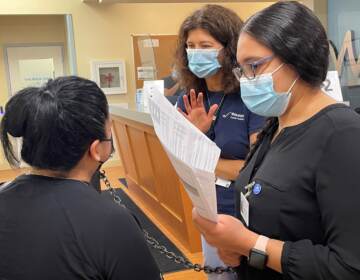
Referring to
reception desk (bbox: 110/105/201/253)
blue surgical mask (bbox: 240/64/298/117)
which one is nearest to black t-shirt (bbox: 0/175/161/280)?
blue surgical mask (bbox: 240/64/298/117)

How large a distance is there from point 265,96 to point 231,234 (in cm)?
41

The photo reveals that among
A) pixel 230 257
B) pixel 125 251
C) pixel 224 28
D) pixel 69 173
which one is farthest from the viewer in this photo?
pixel 224 28

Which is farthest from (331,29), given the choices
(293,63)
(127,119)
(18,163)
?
(18,163)

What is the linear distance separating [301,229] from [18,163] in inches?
30.6

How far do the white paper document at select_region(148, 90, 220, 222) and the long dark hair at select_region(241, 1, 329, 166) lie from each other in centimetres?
31

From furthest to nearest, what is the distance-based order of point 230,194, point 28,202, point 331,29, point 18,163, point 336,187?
point 331,29
point 230,194
point 18,163
point 28,202
point 336,187

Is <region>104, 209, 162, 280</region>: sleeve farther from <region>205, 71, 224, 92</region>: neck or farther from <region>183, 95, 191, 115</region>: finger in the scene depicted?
<region>205, 71, 224, 92</region>: neck

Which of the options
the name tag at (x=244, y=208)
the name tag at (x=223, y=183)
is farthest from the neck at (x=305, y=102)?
the name tag at (x=223, y=183)

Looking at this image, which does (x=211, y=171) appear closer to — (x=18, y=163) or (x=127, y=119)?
(x=18, y=163)

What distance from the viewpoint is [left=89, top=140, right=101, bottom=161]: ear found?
42.6 inches

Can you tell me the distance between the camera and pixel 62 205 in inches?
37.6

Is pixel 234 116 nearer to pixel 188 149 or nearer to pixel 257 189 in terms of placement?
pixel 257 189

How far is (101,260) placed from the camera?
941mm

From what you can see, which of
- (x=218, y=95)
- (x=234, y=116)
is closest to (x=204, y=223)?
(x=234, y=116)
